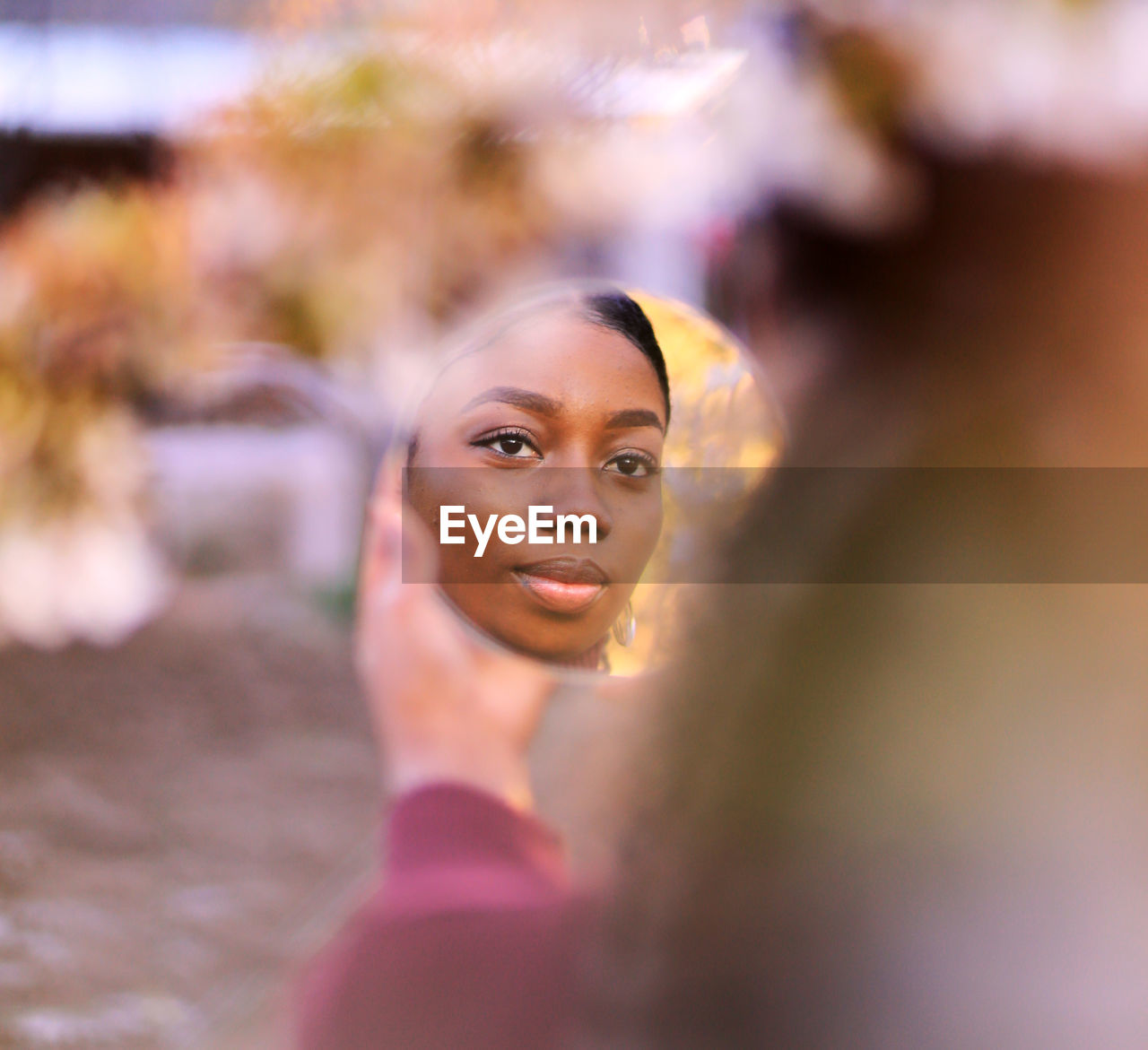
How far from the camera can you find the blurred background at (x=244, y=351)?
0.75 metres

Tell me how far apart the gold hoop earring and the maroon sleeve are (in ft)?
0.83

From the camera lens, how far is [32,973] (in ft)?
2.49

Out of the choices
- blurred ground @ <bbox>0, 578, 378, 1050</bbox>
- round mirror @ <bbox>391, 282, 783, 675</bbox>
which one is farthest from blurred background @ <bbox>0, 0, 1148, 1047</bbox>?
round mirror @ <bbox>391, 282, 783, 675</bbox>

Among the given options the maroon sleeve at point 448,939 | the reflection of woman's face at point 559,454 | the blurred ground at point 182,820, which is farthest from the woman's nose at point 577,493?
the blurred ground at point 182,820

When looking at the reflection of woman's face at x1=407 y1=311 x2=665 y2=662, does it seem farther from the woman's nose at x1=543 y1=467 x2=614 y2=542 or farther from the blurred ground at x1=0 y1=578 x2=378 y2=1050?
the blurred ground at x1=0 y1=578 x2=378 y2=1050

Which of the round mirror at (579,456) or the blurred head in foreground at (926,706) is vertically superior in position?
the blurred head in foreground at (926,706)

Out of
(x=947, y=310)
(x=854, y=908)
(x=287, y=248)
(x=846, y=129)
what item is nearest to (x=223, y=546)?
(x=287, y=248)

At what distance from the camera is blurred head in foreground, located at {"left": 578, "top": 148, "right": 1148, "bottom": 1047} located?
1.27 m

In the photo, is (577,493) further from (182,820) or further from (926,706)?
(926,706)

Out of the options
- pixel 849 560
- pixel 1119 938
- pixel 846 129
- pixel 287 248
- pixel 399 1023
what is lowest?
pixel 399 1023

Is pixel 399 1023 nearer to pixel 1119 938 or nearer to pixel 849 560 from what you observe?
pixel 1119 938

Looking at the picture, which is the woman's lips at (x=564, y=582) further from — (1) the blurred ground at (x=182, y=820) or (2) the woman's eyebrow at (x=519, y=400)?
(1) the blurred ground at (x=182, y=820)

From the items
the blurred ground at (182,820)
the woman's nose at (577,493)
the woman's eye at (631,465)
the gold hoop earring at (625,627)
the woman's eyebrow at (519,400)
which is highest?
the blurred ground at (182,820)

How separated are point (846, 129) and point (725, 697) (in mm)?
904
